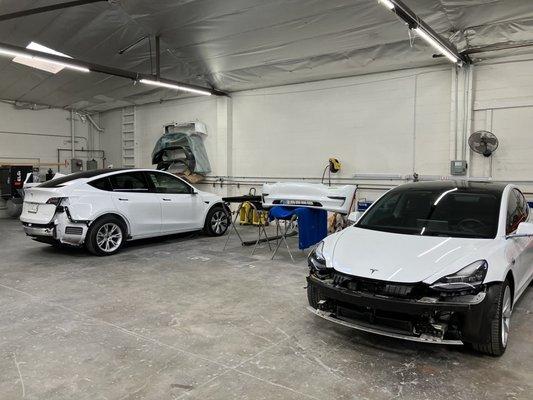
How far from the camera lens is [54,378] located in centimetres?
263

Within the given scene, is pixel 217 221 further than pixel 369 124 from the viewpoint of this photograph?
No

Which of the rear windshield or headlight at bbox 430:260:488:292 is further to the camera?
the rear windshield

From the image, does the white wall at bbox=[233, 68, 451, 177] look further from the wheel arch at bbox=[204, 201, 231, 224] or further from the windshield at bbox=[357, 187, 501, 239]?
the windshield at bbox=[357, 187, 501, 239]

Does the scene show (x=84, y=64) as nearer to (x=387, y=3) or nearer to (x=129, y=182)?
(x=129, y=182)

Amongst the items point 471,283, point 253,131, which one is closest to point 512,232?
point 471,283

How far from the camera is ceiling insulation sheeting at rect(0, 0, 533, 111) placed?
214 inches

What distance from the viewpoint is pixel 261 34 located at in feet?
21.2

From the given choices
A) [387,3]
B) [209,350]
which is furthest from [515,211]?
[209,350]

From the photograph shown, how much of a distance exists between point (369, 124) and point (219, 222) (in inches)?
146

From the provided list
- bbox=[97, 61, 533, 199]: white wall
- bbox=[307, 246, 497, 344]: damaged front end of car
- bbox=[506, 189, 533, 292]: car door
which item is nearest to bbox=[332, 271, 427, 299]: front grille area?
bbox=[307, 246, 497, 344]: damaged front end of car

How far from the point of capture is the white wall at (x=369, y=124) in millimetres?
6938

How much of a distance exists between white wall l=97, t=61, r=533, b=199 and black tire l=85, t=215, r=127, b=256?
173 inches

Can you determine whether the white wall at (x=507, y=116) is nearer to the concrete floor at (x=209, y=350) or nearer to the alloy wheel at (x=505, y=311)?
the concrete floor at (x=209, y=350)

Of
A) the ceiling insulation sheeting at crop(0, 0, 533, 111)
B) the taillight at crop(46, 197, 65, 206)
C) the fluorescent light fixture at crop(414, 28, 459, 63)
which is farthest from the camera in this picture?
the taillight at crop(46, 197, 65, 206)
